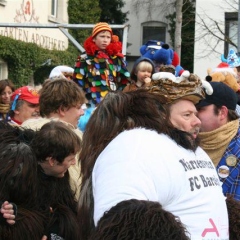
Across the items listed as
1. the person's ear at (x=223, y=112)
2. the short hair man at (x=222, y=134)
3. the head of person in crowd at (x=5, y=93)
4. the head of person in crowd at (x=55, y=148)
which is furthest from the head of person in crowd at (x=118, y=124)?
the head of person in crowd at (x=5, y=93)

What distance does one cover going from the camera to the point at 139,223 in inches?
75.8

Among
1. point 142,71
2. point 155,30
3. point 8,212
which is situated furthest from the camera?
point 155,30

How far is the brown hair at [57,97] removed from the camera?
3963mm

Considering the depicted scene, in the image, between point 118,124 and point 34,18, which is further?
point 34,18

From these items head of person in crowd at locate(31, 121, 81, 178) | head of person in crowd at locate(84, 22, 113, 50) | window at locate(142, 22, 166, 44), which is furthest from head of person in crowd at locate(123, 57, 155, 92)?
window at locate(142, 22, 166, 44)

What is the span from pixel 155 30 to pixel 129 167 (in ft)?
99.9

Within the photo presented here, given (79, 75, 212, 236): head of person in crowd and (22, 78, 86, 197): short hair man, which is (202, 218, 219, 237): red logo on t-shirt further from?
(22, 78, 86, 197): short hair man

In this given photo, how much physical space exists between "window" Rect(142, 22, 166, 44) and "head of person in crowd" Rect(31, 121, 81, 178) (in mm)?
29067

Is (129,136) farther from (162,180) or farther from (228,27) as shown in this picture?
(228,27)

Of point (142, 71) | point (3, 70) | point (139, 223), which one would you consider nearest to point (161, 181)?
point (139, 223)

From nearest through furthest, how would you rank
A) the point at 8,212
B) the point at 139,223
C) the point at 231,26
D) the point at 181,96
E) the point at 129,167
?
the point at 139,223, the point at 129,167, the point at 8,212, the point at 181,96, the point at 231,26

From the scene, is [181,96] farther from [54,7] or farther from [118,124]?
[54,7]

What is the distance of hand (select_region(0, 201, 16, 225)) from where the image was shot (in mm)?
2709

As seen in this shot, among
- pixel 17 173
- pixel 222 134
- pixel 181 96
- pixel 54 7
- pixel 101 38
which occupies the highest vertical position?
pixel 54 7
